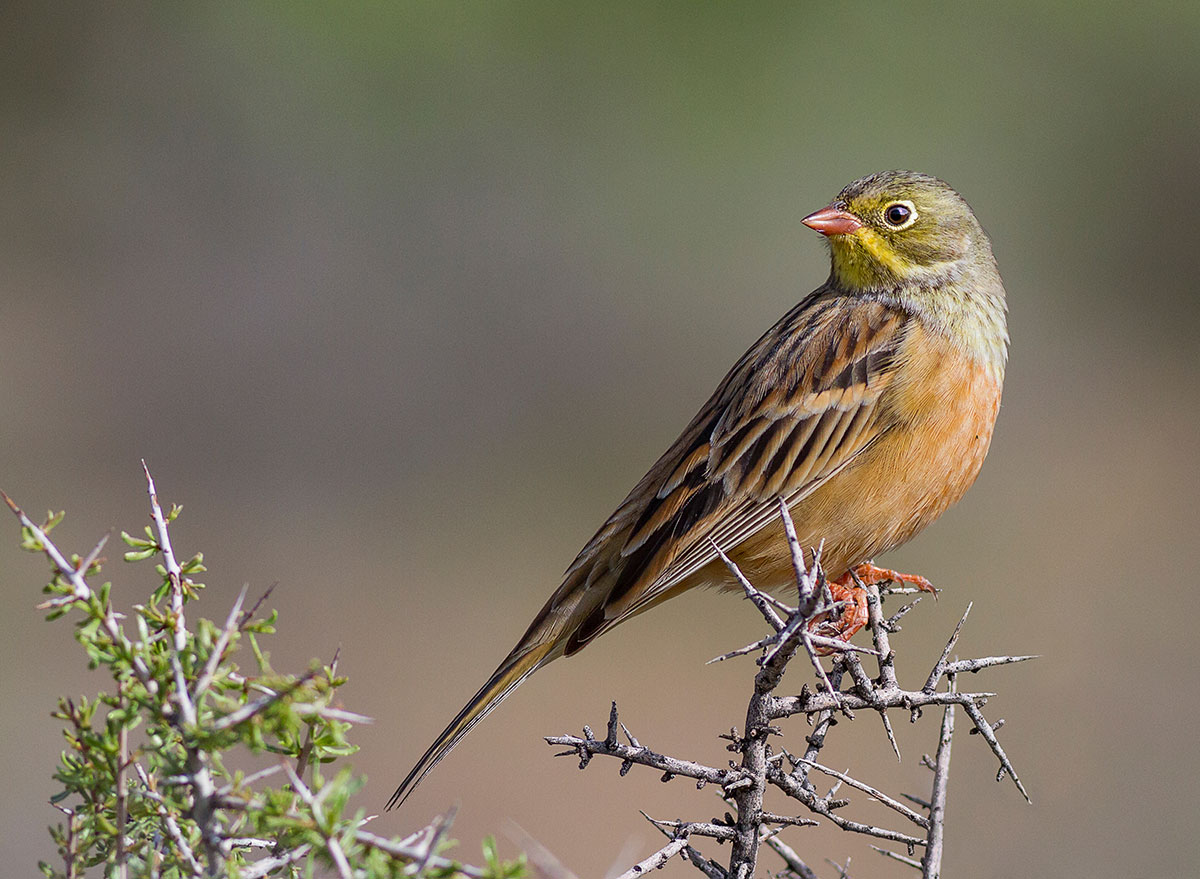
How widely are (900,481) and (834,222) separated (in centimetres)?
116

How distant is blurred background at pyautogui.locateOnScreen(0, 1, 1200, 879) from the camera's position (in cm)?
1072

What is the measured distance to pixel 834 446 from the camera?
4883mm

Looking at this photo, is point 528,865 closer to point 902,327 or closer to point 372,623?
point 902,327

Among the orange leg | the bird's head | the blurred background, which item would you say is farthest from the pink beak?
the blurred background

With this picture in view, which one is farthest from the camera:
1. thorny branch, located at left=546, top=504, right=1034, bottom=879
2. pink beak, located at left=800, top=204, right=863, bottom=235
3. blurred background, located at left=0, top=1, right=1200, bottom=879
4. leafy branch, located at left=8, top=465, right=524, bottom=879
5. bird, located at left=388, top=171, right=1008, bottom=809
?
blurred background, located at left=0, top=1, right=1200, bottom=879

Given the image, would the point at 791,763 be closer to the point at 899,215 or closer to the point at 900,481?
the point at 900,481

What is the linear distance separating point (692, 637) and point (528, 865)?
29.9 feet

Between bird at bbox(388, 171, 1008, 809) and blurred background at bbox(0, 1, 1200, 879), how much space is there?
5085 mm

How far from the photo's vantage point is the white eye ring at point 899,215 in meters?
5.42

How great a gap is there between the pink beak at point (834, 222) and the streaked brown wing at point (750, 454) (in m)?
0.30

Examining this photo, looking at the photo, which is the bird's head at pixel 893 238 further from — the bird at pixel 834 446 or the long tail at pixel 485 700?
the long tail at pixel 485 700

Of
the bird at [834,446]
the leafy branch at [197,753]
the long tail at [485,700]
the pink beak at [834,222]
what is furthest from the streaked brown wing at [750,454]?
the leafy branch at [197,753]

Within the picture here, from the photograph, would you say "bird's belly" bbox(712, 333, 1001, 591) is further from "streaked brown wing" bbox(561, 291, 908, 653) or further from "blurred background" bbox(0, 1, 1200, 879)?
"blurred background" bbox(0, 1, 1200, 879)

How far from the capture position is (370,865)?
187 centimetres
